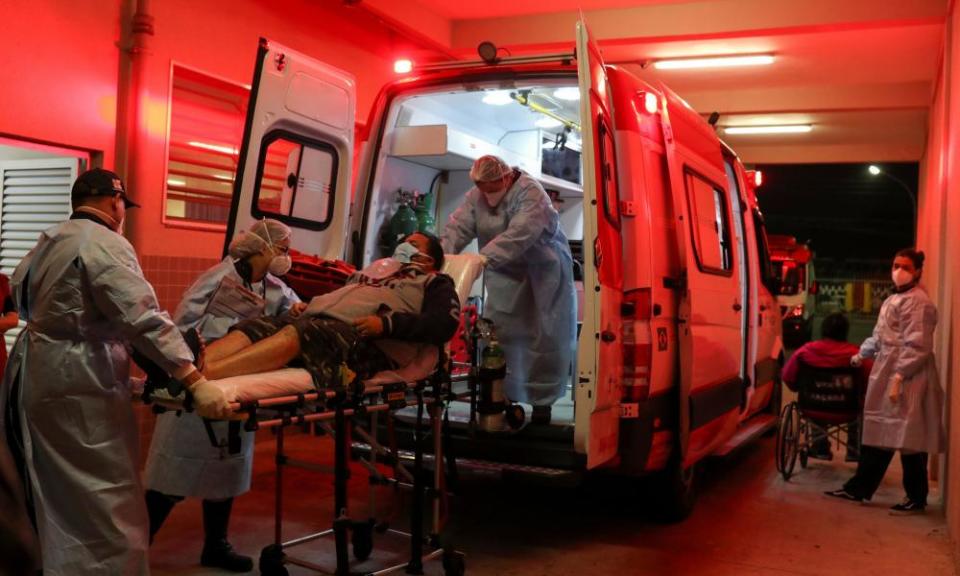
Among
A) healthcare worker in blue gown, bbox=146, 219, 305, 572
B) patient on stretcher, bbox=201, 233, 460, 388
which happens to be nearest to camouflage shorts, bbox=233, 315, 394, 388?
patient on stretcher, bbox=201, 233, 460, 388

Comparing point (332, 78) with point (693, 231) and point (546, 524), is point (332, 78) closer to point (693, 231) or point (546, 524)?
point (693, 231)

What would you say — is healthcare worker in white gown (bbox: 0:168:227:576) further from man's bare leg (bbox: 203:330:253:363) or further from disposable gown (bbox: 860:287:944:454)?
disposable gown (bbox: 860:287:944:454)

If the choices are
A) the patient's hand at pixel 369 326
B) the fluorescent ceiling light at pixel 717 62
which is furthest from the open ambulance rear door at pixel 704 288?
the fluorescent ceiling light at pixel 717 62

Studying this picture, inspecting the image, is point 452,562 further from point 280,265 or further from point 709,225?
point 709,225

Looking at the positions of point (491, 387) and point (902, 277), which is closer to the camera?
point (491, 387)

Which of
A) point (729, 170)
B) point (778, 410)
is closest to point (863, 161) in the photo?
point (778, 410)

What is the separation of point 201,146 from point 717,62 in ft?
21.3

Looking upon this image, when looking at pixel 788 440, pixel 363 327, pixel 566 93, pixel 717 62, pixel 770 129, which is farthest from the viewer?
pixel 770 129

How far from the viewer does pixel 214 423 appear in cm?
468

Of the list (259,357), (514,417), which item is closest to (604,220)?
(514,417)

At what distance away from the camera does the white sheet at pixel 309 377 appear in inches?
141

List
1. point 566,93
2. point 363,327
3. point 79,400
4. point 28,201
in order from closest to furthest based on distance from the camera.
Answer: point 79,400 < point 363,327 < point 28,201 < point 566,93

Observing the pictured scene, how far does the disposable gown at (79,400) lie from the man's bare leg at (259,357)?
32 cm

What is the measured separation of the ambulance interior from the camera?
6039mm
